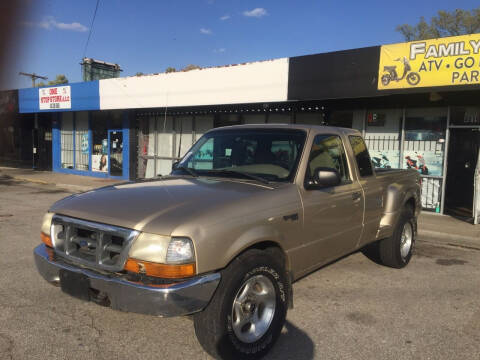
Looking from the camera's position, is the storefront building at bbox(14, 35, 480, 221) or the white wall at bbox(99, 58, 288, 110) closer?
the storefront building at bbox(14, 35, 480, 221)

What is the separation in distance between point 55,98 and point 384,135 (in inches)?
594

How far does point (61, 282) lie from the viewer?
3.04m

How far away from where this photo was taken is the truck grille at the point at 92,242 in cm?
278

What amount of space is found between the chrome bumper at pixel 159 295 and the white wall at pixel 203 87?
31.3 ft

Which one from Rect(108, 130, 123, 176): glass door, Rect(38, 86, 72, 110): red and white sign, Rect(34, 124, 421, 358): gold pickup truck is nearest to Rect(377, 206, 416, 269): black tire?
Rect(34, 124, 421, 358): gold pickup truck

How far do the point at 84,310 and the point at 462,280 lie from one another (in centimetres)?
471

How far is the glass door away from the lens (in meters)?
17.7

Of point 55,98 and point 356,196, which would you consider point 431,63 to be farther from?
point 55,98

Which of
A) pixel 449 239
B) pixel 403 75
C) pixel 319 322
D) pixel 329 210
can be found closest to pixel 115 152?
pixel 403 75

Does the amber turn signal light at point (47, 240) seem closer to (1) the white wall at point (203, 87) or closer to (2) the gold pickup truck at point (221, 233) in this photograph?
(2) the gold pickup truck at point (221, 233)

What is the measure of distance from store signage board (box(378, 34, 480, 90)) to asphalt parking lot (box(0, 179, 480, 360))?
16.3 ft

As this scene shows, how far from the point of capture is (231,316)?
2873 millimetres

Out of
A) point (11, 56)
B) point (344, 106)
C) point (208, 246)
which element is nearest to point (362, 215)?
point (208, 246)

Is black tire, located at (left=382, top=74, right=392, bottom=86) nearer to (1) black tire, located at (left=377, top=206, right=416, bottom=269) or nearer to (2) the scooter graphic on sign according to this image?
(2) the scooter graphic on sign
